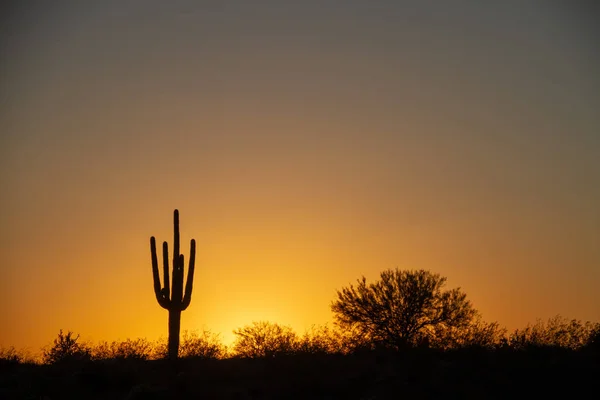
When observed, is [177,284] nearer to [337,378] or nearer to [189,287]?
[189,287]

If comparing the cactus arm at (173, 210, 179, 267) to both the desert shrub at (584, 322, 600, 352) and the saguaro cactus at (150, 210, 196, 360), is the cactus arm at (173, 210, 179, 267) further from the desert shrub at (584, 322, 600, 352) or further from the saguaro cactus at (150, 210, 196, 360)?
the desert shrub at (584, 322, 600, 352)

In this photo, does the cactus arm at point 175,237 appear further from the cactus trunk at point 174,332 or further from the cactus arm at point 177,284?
the cactus trunk at point 174,332

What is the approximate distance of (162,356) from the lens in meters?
30.5

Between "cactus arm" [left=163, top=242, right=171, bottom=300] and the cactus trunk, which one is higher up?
"cactus arm" [left=163, top=242, right=171, bottom=300]

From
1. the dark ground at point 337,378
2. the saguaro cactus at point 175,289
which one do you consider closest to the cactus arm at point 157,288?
the saguaro cactus at point 175,289

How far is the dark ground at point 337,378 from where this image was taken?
79.7 feet

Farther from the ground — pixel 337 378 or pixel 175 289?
pixel 175 289

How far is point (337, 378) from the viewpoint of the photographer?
25.8 metres

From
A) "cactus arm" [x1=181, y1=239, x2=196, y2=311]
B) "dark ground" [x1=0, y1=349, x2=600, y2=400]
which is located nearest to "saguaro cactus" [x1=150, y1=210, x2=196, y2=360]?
"cactus arm" [x1=181, y1=239, x2=196, y2=311]

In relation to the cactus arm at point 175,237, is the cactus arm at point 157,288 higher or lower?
lower

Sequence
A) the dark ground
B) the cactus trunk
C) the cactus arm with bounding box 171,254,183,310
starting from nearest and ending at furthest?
1. the dark ground
2. the cactus trunk
3. the cactus arm with bounding box 171,254,183,310

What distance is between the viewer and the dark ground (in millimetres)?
24281

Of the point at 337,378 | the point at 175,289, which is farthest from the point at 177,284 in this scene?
the point at 337,378

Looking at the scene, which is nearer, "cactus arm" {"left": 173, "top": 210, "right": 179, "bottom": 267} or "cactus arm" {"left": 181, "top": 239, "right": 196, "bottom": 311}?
"cactus arm" {"left": 181, "top": 239, "right": 196, "bottom": 311}
